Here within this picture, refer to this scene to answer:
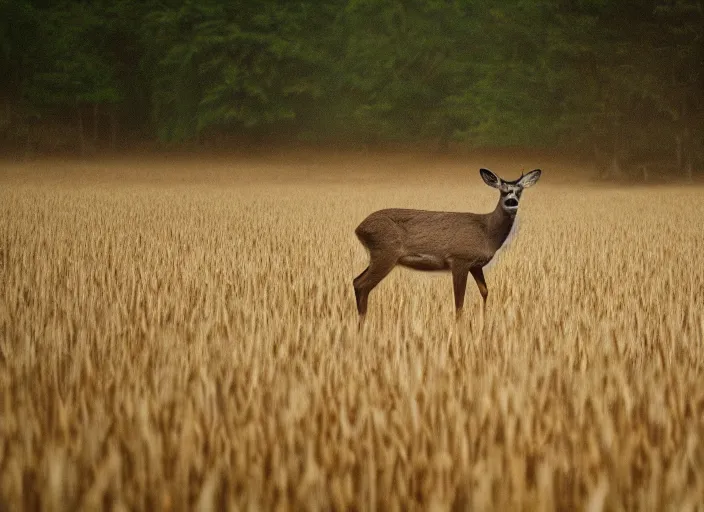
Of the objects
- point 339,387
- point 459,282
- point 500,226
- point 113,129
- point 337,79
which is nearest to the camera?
point 339,387

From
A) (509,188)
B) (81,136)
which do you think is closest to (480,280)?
(509,188)

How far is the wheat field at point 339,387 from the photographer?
6.72 feet

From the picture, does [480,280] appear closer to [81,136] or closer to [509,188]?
[509,188]

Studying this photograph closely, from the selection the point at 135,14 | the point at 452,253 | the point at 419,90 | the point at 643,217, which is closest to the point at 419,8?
the point at 419,90

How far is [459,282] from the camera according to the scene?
502 centimetres

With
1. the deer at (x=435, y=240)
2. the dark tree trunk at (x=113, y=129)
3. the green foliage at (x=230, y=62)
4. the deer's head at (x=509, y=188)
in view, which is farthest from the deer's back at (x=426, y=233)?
the dark tree trunk at (x=113, y=129)

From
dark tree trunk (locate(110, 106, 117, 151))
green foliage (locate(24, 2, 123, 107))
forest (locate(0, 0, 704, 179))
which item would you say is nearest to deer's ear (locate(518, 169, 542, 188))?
forest (locate(0, 0, 704, 179))

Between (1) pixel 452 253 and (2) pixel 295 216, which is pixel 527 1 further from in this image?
(1) pixel 452 253

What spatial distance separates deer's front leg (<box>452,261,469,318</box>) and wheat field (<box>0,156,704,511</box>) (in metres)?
0.09

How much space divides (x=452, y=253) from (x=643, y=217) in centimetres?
1031

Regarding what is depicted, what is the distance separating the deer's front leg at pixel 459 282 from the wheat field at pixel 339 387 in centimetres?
9

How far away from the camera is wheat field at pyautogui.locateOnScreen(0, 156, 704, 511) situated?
205 cm

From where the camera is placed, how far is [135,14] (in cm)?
3956

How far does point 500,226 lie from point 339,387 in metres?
2.45
